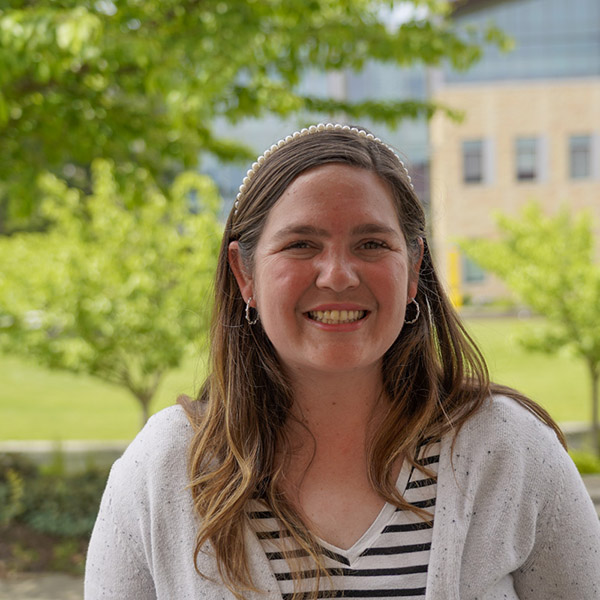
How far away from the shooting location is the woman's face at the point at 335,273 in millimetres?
1631

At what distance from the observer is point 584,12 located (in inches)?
1590

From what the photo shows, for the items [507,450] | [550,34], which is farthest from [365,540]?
[550,34]

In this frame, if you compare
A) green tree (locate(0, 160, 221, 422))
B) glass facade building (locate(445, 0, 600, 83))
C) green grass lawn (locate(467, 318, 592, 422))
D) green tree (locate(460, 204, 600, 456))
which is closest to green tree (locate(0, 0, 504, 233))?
green tree (locate(0, 160, 221, 422))

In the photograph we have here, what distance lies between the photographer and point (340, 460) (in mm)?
1773

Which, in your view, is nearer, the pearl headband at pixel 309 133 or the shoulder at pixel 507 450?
the shoulder at pixel 507 450

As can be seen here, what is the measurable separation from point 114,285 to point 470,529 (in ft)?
21.9

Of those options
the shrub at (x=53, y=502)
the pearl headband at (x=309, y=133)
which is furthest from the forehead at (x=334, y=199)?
the shrub at (x=53, y=502)

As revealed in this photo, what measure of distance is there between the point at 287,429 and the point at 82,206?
7.29 metres

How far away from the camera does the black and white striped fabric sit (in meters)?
1.61

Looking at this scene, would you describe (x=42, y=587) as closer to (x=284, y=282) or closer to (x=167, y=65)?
(x=167, y=65)

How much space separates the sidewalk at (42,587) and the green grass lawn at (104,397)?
14.4ft

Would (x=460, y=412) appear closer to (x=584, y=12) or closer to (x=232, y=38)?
(x=232, y=38)

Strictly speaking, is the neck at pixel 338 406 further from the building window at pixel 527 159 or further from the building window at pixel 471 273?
the building window at pixel 527 159

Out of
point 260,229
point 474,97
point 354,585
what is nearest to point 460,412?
point 354,585
